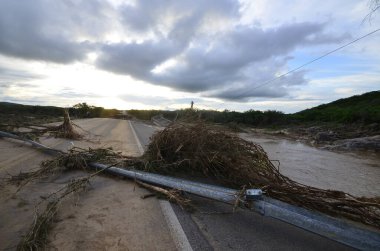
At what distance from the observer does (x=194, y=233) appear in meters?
4.32

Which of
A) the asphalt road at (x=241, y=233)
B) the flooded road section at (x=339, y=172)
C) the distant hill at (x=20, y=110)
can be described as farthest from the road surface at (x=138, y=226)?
the distant hill at (x=20, y=110)

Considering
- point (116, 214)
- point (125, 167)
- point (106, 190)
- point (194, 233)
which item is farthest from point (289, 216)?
point (125, 167)

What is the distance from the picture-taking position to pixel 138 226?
462 centimetres

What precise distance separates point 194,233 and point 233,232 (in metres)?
0.56

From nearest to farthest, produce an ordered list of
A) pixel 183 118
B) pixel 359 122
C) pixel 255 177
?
pixel 255 177
pixel 183 118
pixel 359 122

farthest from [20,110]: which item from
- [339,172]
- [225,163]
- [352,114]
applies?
[225,163]

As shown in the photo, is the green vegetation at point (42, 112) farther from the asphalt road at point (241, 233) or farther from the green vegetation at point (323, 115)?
the green vegetation at point (323, 115)

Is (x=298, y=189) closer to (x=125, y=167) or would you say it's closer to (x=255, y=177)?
(x=255, y=177)

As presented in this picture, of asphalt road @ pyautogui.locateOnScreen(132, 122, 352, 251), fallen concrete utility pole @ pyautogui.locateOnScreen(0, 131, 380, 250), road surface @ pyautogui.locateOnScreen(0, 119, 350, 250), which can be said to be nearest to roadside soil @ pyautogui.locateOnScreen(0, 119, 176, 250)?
road surface @ pyautogui.locateOnScreen(0, 119, 350, 250)

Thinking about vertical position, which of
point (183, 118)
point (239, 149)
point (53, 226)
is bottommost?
point (53, 226)

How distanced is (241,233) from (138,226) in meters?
1.46

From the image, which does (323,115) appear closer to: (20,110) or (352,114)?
(352,114)

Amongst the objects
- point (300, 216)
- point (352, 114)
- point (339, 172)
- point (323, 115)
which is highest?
point (352, 114)

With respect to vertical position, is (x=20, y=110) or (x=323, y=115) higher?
(x=323, y=115)
